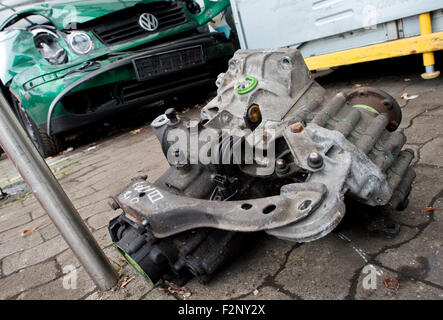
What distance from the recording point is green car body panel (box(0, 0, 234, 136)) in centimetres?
358

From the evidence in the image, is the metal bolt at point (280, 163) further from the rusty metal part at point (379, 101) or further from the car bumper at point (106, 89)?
the car bumper at point (106, 89)

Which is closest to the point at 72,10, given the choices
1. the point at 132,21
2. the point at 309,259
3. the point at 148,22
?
the point at 132,21

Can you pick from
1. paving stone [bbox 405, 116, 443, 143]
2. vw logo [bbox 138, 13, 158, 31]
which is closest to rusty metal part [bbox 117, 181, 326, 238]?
paving stone [bbox 405, 116, 443, 143]

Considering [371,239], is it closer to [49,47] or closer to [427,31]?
[427,31]

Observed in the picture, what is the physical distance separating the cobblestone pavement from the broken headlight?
183 centimetres

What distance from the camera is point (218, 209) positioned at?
1.17 metres

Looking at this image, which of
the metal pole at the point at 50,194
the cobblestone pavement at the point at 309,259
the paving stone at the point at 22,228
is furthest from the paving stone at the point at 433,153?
the paving stone at the point at 22,228

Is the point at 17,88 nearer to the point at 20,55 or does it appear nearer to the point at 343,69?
the point at 20,55

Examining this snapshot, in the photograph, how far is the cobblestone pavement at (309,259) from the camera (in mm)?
1183

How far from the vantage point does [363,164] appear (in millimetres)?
1152

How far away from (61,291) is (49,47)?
303 cm

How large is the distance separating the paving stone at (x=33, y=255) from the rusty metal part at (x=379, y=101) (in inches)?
74.5

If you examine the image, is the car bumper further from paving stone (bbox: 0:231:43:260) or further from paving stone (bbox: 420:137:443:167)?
paving stone (bbox: 420:137:443:167)
